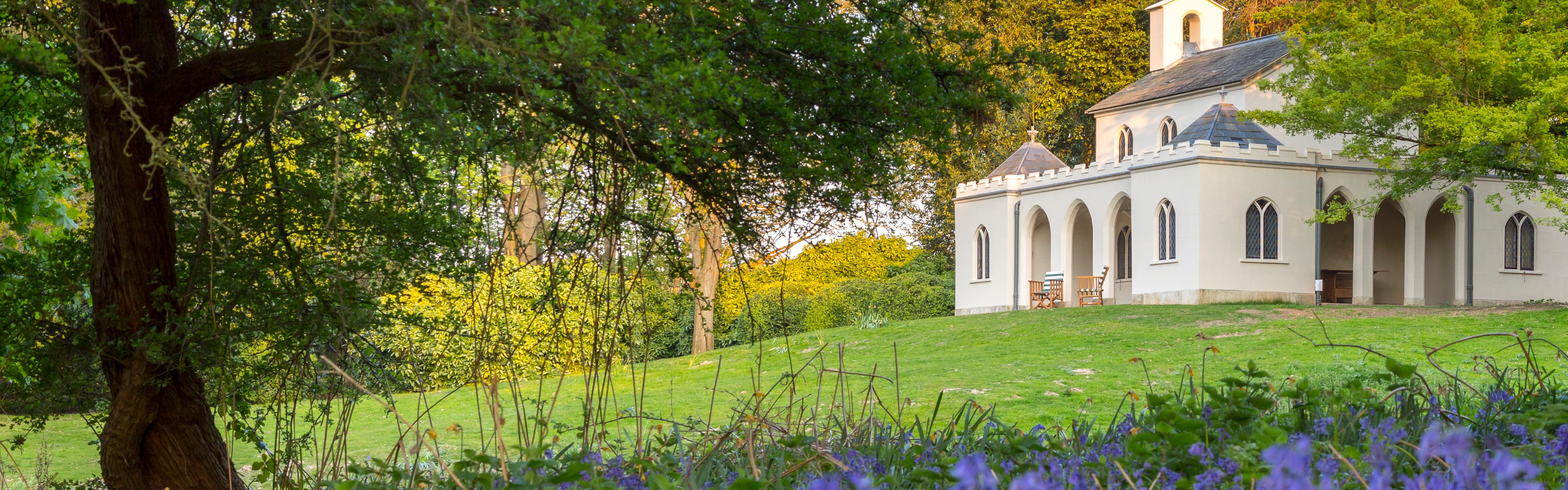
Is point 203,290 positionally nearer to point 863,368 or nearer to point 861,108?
point 861,108

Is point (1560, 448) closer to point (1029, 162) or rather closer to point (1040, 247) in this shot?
point (1040, 247)

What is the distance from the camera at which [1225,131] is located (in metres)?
24.1

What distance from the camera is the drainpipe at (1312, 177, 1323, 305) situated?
22.5m

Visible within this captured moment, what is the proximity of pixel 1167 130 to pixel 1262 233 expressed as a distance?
6.28 metres

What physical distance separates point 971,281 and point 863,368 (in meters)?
13.6

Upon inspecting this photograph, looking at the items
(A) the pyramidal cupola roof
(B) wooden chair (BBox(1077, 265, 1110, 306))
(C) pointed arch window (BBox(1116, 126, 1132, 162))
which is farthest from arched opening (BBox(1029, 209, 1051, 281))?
(C) pointed arch window (BBox(1116, 126, 1132, 162))

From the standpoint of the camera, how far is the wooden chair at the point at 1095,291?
24562mm

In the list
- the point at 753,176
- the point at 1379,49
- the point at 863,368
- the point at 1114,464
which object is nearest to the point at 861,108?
the point at 753,176

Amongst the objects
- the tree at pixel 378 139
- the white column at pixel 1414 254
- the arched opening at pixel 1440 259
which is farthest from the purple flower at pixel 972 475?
the arched opening at pixel 1440 259

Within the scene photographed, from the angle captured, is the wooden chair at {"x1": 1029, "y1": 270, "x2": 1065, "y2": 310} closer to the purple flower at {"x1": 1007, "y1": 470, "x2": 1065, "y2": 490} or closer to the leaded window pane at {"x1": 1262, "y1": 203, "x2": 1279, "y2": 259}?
the leaded window pane at {"x1": 1262, "y1": 203, "x2": 1279, "y2": 259}

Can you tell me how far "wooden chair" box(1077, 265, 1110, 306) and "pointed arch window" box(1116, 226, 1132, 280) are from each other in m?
1.43

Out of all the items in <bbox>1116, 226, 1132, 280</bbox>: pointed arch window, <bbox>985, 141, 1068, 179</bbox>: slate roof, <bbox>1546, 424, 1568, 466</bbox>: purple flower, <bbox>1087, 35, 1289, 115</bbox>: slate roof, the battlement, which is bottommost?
<bbox>1546, 424, 1568, 466</bbox>: purple flower

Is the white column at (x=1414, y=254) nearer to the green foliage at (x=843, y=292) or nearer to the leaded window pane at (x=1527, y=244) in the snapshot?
the leaded window pane at (x=1527, y=244)

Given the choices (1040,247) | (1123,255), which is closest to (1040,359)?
(1123,255)
